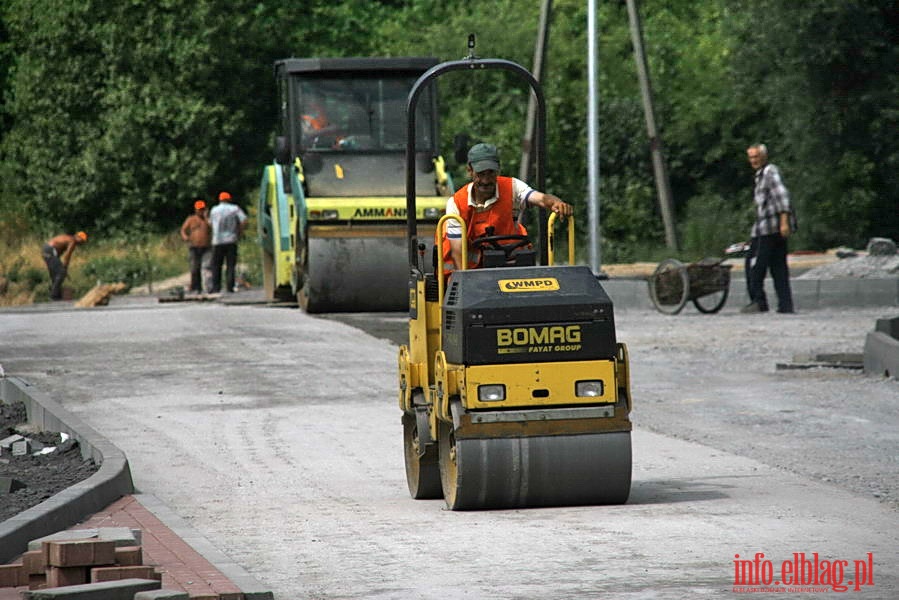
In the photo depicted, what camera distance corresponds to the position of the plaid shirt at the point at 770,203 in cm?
2058

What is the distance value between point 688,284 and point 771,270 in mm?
1091

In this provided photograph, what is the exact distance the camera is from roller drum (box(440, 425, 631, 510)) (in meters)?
8.52

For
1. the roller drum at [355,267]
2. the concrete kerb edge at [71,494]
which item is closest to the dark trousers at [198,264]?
the roller drum at [355,267]

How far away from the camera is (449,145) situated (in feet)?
135

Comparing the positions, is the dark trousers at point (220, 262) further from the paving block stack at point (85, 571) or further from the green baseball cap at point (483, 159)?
the paving block stack at point (85, 571)

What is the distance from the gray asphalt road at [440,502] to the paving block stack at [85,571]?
60cm

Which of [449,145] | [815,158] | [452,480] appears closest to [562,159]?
[449,145]

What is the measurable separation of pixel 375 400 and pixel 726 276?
8.43 meters

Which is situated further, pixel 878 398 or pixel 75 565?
pixel 878 398

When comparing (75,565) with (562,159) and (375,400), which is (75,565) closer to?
(375,400)

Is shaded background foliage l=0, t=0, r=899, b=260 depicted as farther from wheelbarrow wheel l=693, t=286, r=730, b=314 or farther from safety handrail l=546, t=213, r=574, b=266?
safety handrail l=546, t=213, r=574, b=266

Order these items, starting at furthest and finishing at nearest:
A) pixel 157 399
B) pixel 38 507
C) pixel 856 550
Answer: pixel 157 399 → pixel 38 507 → pixel 856 550

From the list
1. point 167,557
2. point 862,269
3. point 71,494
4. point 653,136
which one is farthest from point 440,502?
point 653,136

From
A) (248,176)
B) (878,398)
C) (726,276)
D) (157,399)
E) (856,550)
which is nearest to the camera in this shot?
(856,550)
